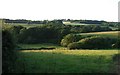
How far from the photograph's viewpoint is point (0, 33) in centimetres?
2872

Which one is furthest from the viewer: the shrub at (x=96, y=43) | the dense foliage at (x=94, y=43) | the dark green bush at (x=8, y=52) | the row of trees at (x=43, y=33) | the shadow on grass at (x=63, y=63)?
the row of trees at (x=43, y=33)

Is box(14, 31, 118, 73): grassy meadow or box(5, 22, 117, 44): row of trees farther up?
box(5, 22, 117, 44): row of trees

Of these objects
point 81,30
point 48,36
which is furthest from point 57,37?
point 81,30

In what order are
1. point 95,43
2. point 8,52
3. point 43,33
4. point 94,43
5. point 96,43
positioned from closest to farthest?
point 8,52 < point 94,43 < point 95,43 < point 96,43 < point 43,33

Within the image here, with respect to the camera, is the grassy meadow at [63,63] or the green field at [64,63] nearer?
the grassy meadow at [63,63]

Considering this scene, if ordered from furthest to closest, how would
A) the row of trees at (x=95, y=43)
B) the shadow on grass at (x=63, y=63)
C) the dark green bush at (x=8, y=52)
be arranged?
the row of trees at (x=95, y=43) → the shadow on grass at (x=63, y=63) → the dark green bush at (x=8, y=52)

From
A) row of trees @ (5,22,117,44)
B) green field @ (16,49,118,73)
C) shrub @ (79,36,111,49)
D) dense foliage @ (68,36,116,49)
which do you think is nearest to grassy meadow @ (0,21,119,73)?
green field @ (16,49,118,73)

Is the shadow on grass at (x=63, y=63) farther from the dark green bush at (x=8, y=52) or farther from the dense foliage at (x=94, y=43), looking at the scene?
the dense foliage at (x=94, y=43)

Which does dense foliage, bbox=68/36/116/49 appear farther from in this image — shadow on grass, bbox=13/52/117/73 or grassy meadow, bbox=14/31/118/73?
shadow on grass, bbox=13/52/117/73

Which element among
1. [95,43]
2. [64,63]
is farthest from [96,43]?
[64,63]

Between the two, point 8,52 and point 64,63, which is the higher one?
point 8,52

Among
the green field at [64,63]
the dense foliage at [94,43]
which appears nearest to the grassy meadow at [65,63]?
the green field at [64,63]

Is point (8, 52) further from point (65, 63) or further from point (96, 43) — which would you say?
point (96, 43)

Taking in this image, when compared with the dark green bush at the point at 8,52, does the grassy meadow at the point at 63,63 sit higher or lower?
lower
